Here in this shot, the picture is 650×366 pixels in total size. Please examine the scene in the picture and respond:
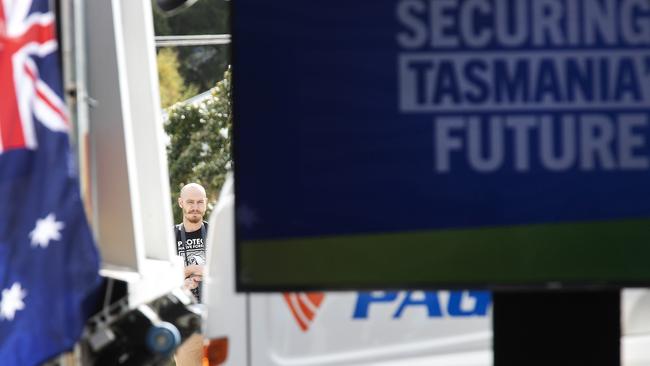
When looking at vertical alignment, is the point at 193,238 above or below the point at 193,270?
above

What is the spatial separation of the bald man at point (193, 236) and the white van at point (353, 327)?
358cm

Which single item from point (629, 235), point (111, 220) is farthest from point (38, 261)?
point (629, 235)

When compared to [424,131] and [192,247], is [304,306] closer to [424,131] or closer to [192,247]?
[424,131]

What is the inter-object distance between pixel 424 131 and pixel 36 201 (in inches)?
53.8

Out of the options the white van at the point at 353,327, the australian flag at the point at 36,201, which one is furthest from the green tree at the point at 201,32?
the australian flag at the point at 36,201

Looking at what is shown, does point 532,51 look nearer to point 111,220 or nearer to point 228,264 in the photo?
point 111,220

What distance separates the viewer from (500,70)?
429 cm

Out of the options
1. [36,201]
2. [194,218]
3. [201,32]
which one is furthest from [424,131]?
[201,32]

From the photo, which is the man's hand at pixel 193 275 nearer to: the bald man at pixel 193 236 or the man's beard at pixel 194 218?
the bald man at pixel 193 236

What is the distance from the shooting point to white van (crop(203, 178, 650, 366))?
7.16 m

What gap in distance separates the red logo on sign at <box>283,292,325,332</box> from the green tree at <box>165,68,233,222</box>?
20615 mm

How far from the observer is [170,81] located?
137ft

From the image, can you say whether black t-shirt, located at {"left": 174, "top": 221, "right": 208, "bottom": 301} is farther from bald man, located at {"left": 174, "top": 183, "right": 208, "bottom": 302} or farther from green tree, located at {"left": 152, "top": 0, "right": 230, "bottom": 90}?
green tree, located at {"left": 152, "top": 0, "right": 230, "bottom": 90}

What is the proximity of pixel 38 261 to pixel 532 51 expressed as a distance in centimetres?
172
